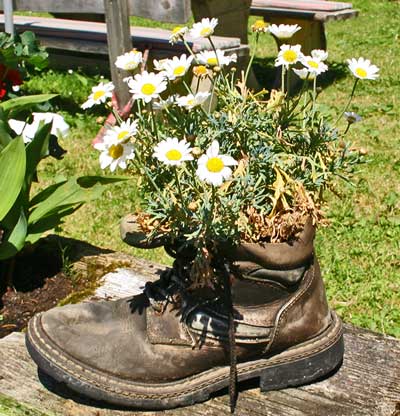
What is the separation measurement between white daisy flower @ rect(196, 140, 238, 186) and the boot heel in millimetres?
605

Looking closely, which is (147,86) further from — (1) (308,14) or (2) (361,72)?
(1) (308,14)

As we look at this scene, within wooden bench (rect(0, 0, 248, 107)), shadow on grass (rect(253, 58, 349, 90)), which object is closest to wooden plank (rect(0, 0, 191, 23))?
wooden bench (rect(0, 0, 248, 107))

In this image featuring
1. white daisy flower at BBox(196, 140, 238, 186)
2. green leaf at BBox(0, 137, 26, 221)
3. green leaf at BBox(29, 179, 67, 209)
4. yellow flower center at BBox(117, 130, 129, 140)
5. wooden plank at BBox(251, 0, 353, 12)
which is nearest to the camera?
white daisy flower at BBox(196, 140, 238, 186)

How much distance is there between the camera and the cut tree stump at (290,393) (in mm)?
1740

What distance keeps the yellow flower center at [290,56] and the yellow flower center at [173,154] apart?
37 centimetres

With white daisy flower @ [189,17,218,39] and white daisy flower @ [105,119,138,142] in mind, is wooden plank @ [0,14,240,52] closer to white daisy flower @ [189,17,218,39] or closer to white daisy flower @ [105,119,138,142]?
white daisy flower @ [189,17,218,39]

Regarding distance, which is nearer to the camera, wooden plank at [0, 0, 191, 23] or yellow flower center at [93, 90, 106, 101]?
yellow flower center at [93, 90, 106, 101]

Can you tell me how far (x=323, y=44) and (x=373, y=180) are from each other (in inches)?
106

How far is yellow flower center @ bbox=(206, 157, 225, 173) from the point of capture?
53.8 inches

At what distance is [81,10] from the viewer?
5105mm

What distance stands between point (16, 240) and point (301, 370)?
976 millimetres

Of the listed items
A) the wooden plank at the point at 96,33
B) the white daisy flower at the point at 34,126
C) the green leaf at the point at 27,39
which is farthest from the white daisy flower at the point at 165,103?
the wooden plank at the point at 96,33

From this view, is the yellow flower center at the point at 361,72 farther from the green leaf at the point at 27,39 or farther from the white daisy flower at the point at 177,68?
the green leaf at the point at 27,39

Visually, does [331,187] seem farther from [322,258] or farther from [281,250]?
[322,258]
